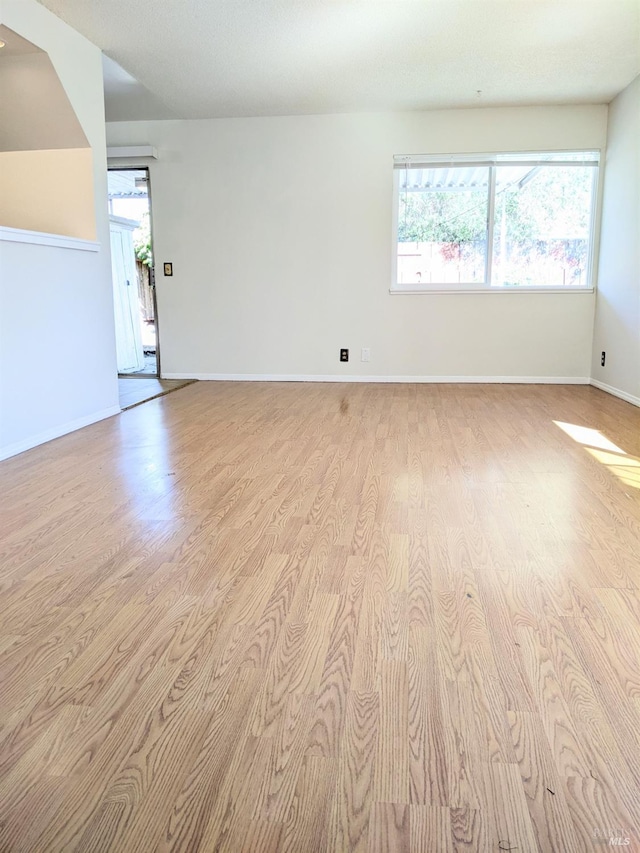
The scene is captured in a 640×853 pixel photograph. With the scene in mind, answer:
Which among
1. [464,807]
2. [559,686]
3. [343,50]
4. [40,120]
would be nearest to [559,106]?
[343,50]

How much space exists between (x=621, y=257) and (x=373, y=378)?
233 centimetres

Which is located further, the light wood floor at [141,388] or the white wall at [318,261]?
the white wall at [318,261]

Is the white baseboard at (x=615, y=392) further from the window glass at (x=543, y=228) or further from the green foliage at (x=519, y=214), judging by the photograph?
the green foliage at (x=519, y=214)

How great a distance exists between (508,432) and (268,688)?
276 centimetres

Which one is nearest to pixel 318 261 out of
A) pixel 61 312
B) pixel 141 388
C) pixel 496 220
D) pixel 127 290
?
pixel 496 220

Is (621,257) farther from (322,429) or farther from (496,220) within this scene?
(322,429)

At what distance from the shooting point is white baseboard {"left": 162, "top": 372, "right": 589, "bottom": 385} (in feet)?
18.7

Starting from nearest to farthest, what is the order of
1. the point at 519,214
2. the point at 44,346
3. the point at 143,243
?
the point at 44,346 → the point at 519,214 → the point at 143,243

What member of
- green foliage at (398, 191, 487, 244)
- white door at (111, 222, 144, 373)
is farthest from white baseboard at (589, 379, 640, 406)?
white door at (111, 222, 144, 373)

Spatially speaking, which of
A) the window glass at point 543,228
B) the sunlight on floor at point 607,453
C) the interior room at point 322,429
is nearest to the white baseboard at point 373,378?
the interior room at point 322,429

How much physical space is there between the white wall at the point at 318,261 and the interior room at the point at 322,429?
1.1 inches

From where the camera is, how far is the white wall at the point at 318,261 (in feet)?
18.2

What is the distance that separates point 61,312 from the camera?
3.68 meters

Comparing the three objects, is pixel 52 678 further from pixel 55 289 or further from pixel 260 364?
pixel 260 364
